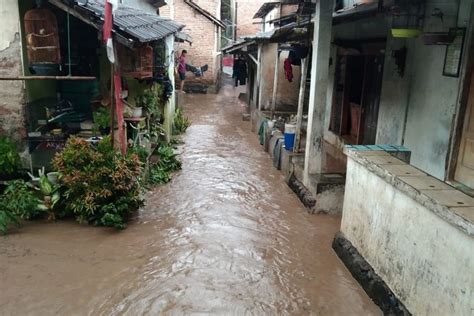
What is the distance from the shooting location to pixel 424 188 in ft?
12.8

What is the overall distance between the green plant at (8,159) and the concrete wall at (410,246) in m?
5.50

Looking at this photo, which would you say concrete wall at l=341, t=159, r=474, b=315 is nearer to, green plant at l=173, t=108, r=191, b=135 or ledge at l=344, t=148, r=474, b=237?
ledge at l=344, t=148, r=474, b=237

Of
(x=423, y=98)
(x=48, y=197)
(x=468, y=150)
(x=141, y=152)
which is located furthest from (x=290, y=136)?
(x=48, y=197)

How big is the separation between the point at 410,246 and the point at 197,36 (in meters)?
24.0

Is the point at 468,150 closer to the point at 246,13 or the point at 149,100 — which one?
the point at 149,100

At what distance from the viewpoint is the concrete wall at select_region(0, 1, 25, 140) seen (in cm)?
682

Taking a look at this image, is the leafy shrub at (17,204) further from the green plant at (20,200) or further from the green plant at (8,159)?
the green plant at (8,159)

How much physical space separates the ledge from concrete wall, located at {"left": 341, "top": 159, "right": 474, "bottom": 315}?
0.07 meters

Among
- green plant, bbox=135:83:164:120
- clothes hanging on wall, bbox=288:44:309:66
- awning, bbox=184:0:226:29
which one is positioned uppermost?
awning, bbox=184:0:226:29

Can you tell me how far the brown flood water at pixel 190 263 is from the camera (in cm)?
452

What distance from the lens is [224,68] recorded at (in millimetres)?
37344

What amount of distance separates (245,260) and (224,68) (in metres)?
33.2

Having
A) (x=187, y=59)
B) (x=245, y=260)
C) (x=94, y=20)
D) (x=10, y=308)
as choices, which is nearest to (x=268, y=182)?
(x=245, y=260)

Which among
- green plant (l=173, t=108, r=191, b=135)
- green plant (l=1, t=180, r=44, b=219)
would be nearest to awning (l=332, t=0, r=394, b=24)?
green plant (l=1, t=180, r=44, b=219)
